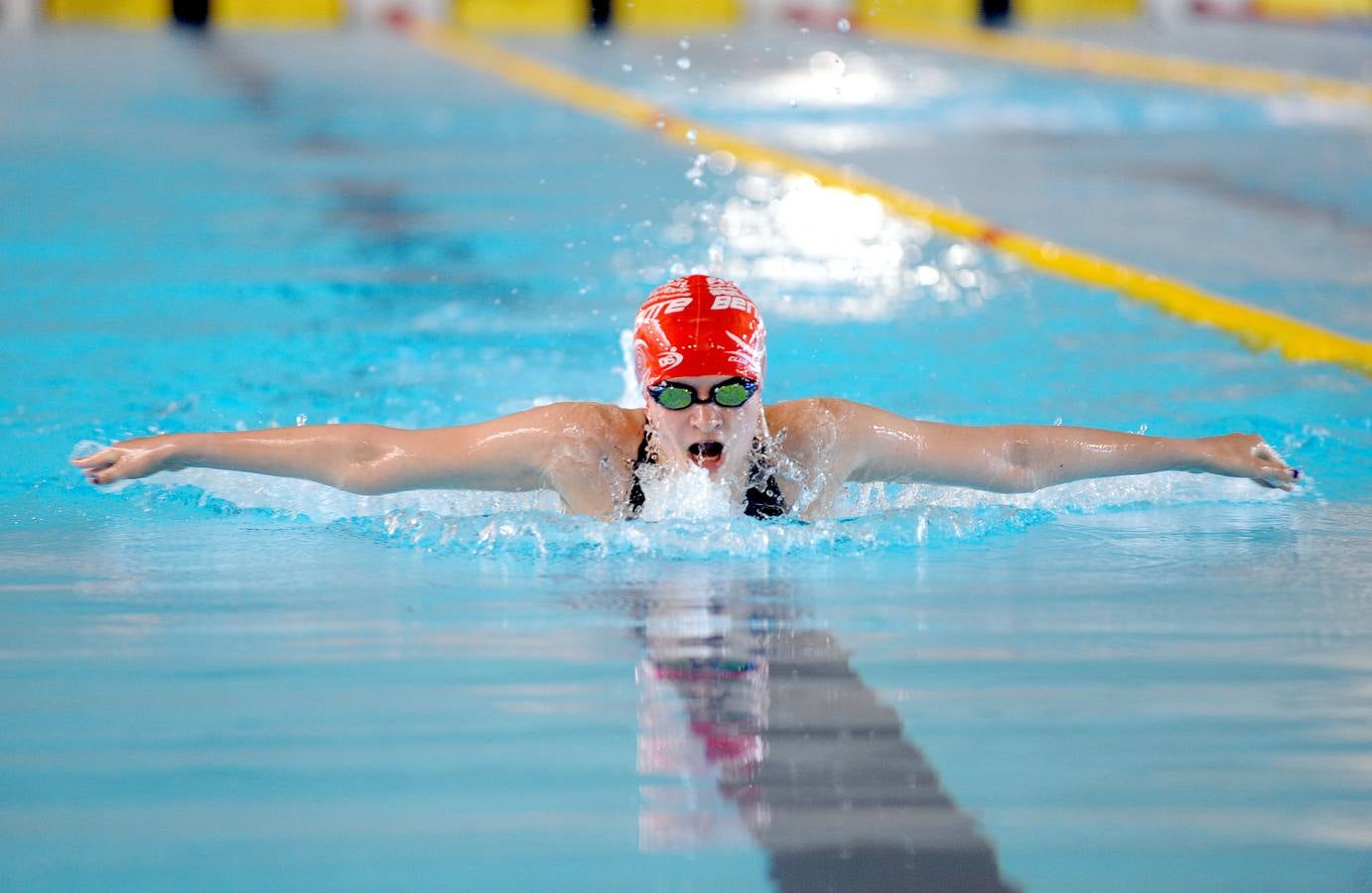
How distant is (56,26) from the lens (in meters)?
17.2

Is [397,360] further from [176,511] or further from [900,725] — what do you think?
[900,725]

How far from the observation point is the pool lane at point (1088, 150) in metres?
6.61

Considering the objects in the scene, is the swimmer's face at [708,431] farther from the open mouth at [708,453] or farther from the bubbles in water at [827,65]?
the bubbles in water at [827,65]

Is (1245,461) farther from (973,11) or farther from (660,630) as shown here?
(973,11)

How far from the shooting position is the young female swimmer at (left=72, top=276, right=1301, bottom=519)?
3.13 meters

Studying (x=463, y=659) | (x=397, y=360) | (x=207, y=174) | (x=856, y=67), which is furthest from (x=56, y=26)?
(x=463, y=659)

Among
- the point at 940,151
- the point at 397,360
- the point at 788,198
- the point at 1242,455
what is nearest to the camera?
the point at 1242,455

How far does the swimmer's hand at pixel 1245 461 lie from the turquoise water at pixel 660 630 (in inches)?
3.8

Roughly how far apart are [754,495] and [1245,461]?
3.14 ft

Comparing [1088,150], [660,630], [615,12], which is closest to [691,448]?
[660,630]

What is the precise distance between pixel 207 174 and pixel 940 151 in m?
3.86

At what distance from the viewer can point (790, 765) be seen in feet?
7.34

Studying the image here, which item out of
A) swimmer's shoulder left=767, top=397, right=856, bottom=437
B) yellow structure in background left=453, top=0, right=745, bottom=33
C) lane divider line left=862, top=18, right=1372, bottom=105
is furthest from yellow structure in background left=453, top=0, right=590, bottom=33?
swimmer's shoulder left=767, top=397, right=856, bottom=437

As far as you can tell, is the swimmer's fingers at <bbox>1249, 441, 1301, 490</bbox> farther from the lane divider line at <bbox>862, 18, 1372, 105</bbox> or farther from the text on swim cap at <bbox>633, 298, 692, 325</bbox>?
the lane divider line at <bbox>862, 18, 1372, 105</bbox>
